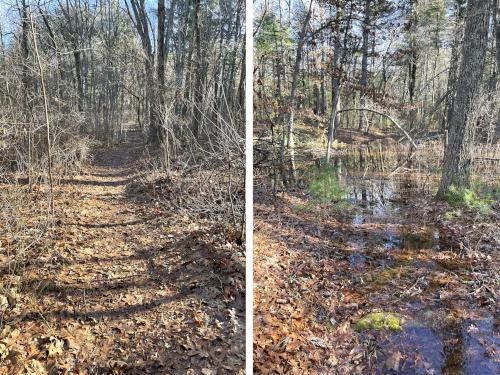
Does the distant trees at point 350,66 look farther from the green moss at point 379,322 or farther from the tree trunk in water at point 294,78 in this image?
the green moss at point 379,322

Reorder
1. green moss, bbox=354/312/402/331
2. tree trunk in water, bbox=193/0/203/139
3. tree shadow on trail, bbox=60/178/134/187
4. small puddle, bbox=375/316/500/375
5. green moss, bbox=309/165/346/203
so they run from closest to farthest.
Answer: small puddle, bbox=375/316/500/375
green moss, bbox=354/312/402/331
green moss, bbox=309/165/346/203
tree trunk in water, bbox=193/0/203/139
tree shadow on trail, bbox=60/178/134/187

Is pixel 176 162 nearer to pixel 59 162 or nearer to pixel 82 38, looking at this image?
pixel 59 162

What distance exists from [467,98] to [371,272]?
1.45 m

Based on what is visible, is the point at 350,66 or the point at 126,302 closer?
the point at 350,66

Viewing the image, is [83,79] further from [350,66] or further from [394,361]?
[394,361]

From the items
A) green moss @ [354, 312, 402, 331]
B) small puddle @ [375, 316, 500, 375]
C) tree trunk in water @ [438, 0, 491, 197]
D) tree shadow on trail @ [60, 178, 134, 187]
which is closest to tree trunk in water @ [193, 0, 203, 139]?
tree shadow on trail @ [60, 178, 134, 187]

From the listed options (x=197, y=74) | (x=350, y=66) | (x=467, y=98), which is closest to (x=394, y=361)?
(x=350, y=66)

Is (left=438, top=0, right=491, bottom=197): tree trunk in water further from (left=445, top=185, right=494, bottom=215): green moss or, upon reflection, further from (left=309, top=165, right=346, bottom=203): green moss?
(left=309, top=165, right=346, bottom=203): green moss

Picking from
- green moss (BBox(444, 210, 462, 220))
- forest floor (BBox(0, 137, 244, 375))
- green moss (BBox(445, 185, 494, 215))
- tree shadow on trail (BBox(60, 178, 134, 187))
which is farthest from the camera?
tree shadow on trail (BBox(60, 178, 134, 187))

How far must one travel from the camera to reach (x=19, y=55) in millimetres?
2896

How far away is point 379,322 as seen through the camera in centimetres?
158

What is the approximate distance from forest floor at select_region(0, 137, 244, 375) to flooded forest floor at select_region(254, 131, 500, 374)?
1.14 feet

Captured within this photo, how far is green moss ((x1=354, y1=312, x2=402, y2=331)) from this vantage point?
1.56 metres

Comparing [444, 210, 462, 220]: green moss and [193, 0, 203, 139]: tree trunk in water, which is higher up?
[193, 0, 203, 139]: tree trunk in water
